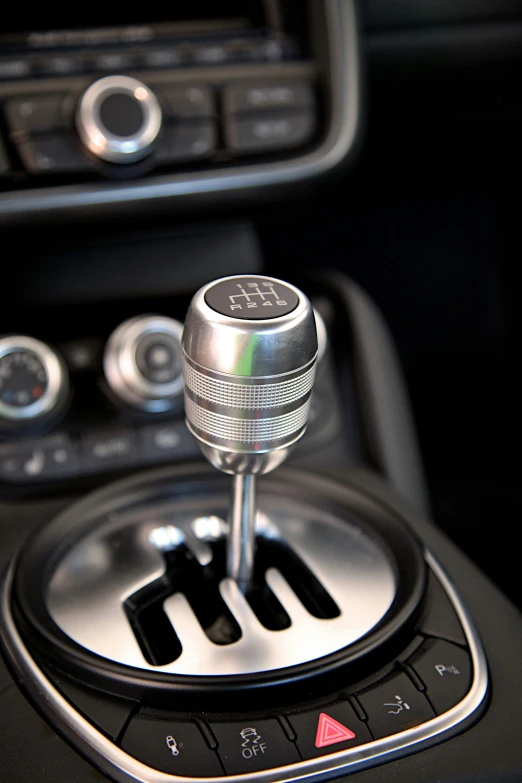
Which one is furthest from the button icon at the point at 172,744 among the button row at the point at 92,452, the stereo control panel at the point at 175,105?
the stereo control panel at the point at 175,105

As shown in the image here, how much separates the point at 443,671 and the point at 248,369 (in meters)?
0.19

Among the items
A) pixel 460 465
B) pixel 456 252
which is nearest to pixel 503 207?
pixel 456 252

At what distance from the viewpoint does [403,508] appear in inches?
20.5

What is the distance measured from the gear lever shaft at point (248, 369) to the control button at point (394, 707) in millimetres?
122

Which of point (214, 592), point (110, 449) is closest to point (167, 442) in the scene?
point (110, 449)

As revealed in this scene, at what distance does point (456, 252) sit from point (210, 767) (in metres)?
0.78

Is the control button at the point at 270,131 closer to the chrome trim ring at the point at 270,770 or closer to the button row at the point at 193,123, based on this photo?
the button row at the point at 193,123

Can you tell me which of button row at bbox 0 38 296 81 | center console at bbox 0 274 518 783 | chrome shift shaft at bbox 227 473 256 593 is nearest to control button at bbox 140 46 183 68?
button row at bbox 0 38 296 81

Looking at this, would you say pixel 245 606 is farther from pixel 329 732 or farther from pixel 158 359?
pixel 158 359

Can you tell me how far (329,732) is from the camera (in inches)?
14.0

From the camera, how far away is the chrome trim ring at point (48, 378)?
21.1 inches

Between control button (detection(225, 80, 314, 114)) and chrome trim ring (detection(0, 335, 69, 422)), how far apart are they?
217 mm

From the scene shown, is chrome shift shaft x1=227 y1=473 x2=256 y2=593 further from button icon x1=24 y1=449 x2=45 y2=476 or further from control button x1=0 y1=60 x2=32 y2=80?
control button x1=0 y1=60 x2=32 y2=80

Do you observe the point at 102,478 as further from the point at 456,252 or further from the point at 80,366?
the point at 456,252
